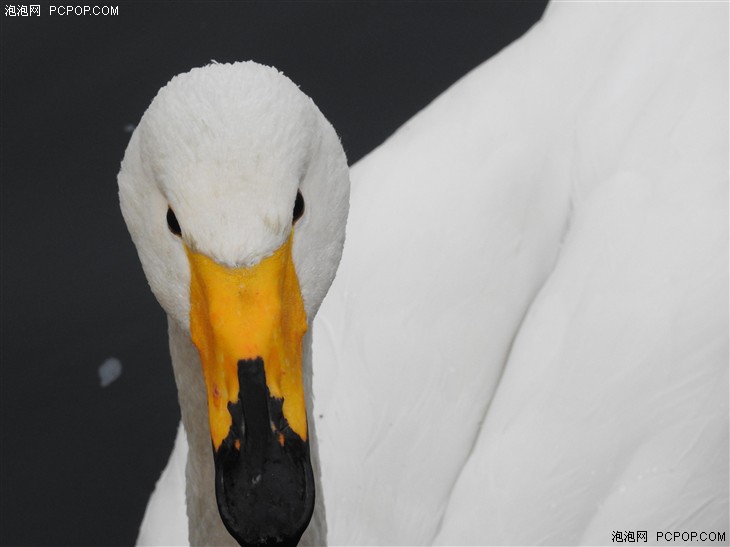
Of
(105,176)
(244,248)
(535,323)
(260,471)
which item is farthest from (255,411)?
(105,176)

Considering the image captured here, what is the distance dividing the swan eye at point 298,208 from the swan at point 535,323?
1.67 feet

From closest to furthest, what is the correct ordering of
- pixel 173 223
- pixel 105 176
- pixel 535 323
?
pixel 173 223 < pixel 535 323 < pixel 105 176

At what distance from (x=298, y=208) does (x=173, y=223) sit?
0.93 ft

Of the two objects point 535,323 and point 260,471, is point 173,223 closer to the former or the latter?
point 260,471

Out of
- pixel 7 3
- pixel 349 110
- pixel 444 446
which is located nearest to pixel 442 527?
pixel 444 446

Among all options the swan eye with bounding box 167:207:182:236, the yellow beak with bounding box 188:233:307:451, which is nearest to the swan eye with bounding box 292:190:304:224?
the yellow beak with bounding box 188:233:307:451

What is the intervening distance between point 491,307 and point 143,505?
2041 mm

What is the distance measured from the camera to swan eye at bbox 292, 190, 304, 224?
2914mm

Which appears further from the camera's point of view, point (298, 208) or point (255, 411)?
point (298, 208)

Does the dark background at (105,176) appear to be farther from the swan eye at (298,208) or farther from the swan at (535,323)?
the swan eye at (298,208)

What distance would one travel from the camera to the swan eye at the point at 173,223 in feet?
9.41

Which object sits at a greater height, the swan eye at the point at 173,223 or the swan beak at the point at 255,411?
the swan eye at the point at 173,223

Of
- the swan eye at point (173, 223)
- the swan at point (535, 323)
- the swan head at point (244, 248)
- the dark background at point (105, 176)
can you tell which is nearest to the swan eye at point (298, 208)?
the swan head at point (244, 248)

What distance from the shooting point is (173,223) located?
2877 mm
